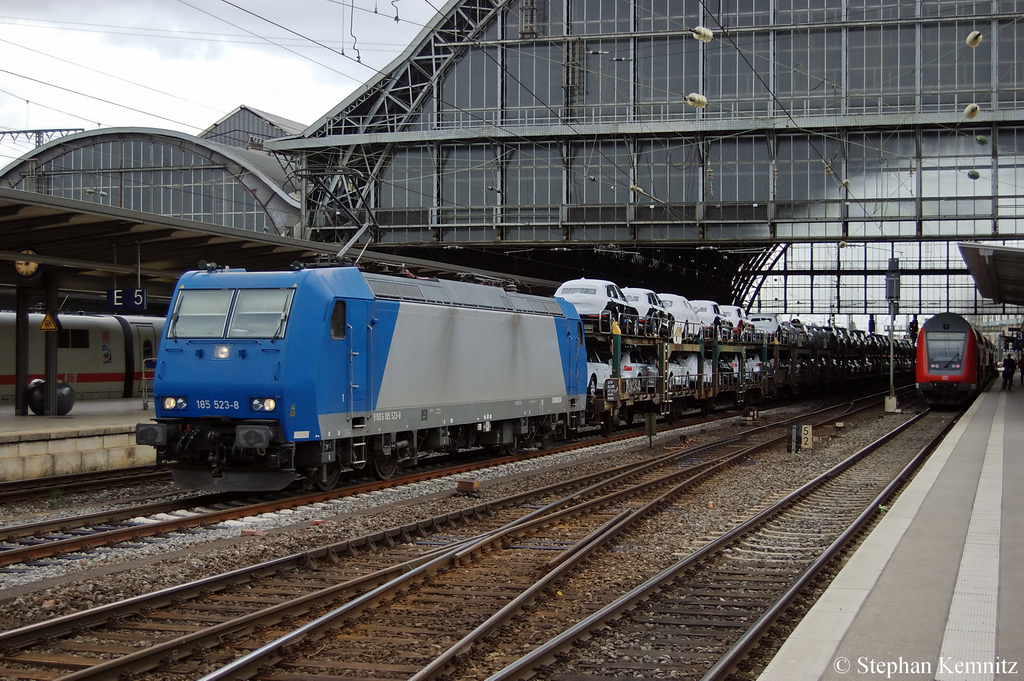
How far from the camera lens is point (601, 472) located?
16.4 metres

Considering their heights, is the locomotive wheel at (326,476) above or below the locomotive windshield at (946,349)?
below

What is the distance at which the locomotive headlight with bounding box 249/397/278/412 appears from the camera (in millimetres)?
12682

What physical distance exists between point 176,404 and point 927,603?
385 inches

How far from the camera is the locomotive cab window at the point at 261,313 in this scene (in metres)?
13.0

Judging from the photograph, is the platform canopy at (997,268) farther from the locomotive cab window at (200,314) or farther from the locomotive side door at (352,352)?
the locomotive cab window at (200,314)

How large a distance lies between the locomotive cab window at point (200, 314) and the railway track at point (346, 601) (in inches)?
174

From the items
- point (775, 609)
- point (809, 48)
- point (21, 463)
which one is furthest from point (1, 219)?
point (809, 48)

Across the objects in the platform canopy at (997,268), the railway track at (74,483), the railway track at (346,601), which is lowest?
the railway track at (74,483)

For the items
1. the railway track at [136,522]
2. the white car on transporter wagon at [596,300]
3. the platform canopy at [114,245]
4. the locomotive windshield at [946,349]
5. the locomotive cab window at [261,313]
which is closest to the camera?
the railway track at [136,522]

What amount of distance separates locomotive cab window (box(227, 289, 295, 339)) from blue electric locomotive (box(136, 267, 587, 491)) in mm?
16

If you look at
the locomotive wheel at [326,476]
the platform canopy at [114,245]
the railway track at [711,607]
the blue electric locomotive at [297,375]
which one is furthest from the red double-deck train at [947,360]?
the locomotive wheel at [326,476]

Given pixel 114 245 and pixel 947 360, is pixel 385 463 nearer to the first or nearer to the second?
pixel 114 245

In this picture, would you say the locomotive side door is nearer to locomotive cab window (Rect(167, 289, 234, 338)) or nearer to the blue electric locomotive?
the blue electric locomotive

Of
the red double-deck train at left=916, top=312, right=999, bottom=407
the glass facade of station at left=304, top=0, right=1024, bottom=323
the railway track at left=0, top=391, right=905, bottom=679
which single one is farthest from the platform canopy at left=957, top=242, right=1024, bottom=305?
the railway track at left=0, top=391, right=905, bottom=679
